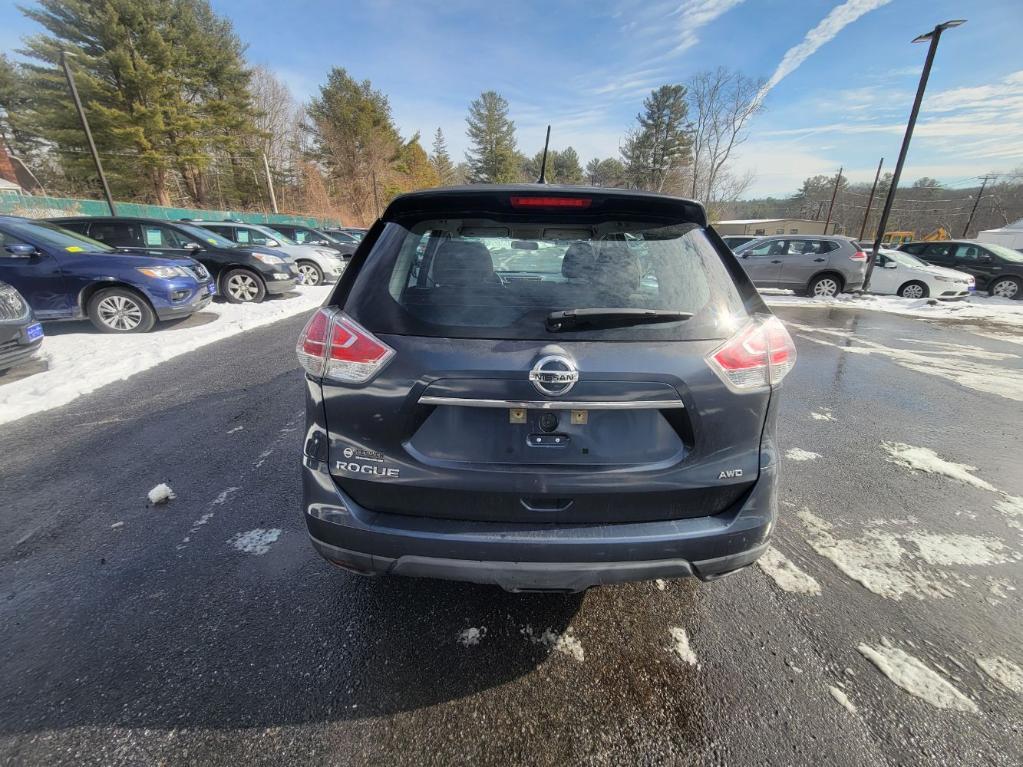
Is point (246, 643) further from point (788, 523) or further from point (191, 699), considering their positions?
point (788, 523)

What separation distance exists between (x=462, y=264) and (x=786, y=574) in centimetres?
221

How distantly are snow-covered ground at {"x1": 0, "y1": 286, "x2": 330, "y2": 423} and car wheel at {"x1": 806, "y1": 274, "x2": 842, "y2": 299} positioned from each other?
45.7 feet

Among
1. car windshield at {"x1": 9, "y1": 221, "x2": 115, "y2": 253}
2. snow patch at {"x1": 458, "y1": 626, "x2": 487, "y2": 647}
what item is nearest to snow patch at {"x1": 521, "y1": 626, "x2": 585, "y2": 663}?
A: snow patch at {"x1": 458, "y1": 626, "x2": 487, "y2": 647}

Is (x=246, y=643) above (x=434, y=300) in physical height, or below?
below

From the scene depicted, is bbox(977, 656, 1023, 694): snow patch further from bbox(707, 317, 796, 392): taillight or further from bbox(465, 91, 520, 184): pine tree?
bbox(465, 91, 520, 184): pine tree

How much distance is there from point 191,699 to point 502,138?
69.6 meters

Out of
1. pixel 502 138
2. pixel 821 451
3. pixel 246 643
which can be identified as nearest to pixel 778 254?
pixel 821 451

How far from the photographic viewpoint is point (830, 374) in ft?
19.2

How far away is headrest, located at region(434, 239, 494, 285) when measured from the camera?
1669 mm

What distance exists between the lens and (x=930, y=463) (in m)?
3.52

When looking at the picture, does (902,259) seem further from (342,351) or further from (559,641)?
(342,351)

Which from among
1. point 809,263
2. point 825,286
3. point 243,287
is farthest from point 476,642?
point 825,286

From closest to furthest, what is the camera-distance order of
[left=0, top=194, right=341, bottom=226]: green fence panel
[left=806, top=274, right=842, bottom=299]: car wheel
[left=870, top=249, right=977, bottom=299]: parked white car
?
1. [left=870, top=249, right=977, bottom=299]: parked white car
2. [left=806, top=274, right=842, bottom=299]: car wheel
3. [left=0, top=194, right=341, bottom=226]: green fence panel

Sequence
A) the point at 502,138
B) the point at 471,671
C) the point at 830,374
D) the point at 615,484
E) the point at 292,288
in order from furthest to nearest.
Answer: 1. the point at 502,138
2. the point at 292,288
3. the point at 830,374
4. the point at 471,671
5. the point at 615,484
